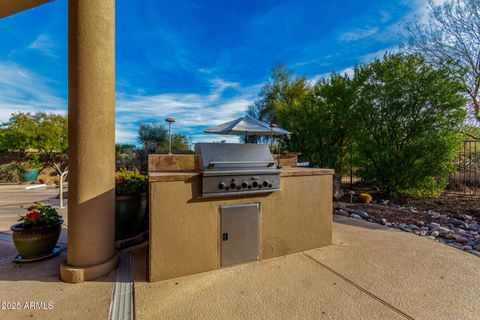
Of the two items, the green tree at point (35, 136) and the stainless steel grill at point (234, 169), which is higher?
the green tree at point (35, 136)

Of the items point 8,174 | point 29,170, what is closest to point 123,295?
point 29,170

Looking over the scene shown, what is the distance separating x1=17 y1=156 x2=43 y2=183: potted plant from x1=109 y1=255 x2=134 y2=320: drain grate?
11274 mm

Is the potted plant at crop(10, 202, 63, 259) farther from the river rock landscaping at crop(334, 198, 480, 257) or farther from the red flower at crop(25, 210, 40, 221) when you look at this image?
the river rock landscaping at crop(334, 198, 480, 257)

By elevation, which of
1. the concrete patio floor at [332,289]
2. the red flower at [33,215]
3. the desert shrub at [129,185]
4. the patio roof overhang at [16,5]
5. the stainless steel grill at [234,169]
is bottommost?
the concrete patio floor at [332,289]

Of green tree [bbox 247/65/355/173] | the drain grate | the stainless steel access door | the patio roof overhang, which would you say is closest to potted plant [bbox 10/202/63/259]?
the drain grate

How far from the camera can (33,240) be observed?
8.39 ft

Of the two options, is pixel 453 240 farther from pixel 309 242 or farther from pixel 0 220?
pixel 0 220

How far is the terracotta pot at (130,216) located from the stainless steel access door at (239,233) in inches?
57.1

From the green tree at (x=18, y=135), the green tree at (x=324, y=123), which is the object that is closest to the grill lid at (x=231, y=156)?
the green tree at (x=324, y=123)

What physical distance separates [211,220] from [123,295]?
3.51ft

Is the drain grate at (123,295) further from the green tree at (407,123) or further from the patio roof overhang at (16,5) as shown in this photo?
the green tree at (407,123)

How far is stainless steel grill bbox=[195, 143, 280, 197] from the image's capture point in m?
2.41

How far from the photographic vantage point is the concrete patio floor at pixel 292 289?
5.90 ft

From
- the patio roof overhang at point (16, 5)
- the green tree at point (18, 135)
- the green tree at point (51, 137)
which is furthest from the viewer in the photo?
the green tree at point (51, 137)
